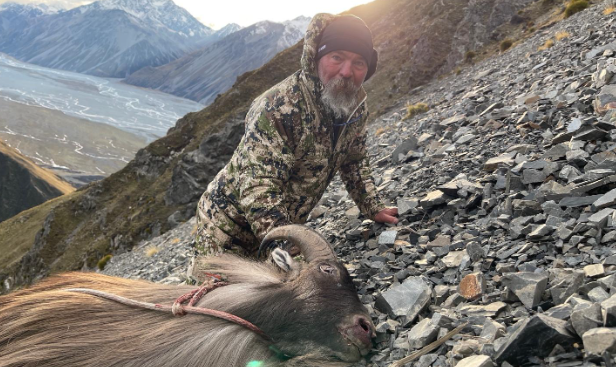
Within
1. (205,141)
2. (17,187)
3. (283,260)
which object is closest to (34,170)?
(17,187)

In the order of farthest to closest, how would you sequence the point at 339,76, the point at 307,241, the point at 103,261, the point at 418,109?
the point at 103,261 → the point at 418,109 → the point at 339,76 → the point at 307,241

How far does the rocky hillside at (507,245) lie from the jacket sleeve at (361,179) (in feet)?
1.03

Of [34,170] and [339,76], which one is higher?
[34,170]

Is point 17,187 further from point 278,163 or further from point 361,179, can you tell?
point 278,163

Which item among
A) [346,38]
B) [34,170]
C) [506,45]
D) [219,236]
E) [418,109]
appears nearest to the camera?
[346,38]

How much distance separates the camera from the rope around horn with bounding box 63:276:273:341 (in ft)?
10.1

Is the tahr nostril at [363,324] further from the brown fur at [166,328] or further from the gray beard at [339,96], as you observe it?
the gray beard at [339,96]

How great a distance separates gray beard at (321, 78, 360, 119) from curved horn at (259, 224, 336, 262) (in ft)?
7.06

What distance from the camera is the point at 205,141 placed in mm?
47625

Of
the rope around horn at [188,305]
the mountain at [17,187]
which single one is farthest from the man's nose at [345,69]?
the mountain at [17,187]

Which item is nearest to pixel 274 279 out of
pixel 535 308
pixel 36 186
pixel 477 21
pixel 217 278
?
pixel 217 278

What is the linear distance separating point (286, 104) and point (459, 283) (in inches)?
112

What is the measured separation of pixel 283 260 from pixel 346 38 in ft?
9.67

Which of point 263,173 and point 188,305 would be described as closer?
point 188,305
